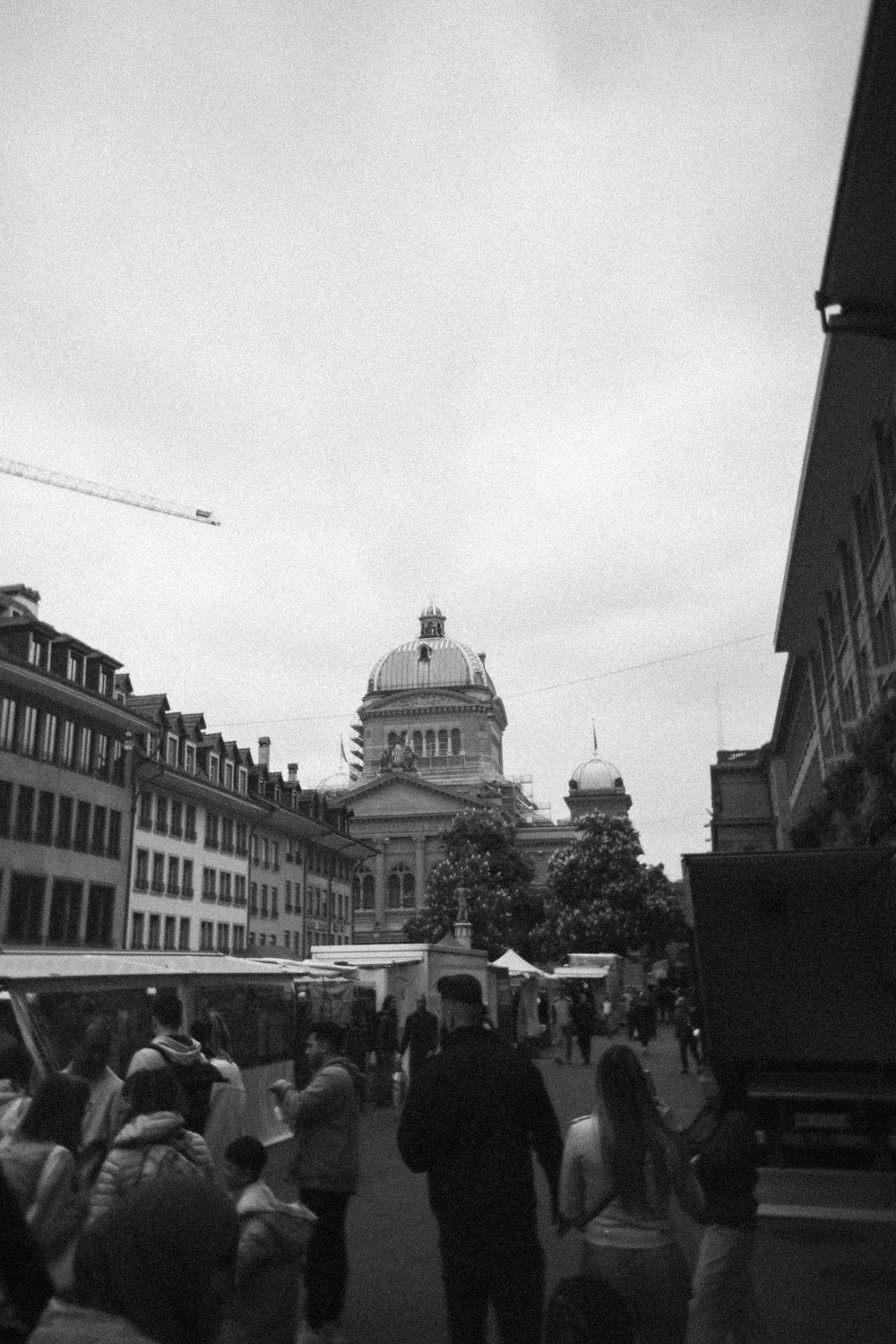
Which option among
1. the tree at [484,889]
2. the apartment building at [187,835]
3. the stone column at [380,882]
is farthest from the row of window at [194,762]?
the stone column at [380,882]

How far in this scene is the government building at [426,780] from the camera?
102 meters

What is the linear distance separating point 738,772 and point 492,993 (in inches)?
1496

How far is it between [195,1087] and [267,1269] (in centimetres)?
351

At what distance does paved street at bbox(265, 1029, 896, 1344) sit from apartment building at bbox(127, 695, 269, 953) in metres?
31.8

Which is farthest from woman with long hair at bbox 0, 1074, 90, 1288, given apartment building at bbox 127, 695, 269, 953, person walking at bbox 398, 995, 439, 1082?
apartment building at bbox 127, 695, 269, 953

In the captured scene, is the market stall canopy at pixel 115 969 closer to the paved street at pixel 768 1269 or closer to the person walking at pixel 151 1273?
the paved street at pixel 768 1269

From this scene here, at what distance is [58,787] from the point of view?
3675 cm

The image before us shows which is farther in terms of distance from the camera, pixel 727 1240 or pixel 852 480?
pixel 852 480

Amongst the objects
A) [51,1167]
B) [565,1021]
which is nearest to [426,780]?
[565,1021]

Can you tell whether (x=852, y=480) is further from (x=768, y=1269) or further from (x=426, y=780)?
(x=426, y=780)

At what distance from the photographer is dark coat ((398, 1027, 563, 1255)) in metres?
4.70

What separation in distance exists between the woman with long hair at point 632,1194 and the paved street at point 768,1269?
8.58ft

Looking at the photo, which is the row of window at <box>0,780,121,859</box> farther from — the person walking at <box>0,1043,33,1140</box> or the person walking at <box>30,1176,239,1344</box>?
the person walking at <box>30,1176,239,1344</box>

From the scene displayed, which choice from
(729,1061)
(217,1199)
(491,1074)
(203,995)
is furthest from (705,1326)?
(203,995)
